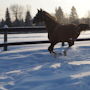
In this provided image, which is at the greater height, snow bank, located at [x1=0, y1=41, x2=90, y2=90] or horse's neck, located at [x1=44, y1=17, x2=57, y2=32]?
horse's neck, located at [x1=44, y1=17, x2=57, y2=32]

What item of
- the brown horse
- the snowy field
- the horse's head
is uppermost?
the horse's head

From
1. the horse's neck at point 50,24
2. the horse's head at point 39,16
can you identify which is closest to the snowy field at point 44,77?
the horse's neck at point 50,24

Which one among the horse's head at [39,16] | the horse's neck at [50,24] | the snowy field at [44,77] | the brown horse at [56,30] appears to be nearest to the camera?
the snowy field at [44,77]

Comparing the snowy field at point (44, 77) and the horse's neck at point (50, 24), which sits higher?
the horse's neck at point (50, 24)

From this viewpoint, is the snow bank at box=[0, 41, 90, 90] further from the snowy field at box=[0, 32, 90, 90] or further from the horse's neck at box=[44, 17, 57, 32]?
the horse's neck at box=[44, 17, 57, 32]

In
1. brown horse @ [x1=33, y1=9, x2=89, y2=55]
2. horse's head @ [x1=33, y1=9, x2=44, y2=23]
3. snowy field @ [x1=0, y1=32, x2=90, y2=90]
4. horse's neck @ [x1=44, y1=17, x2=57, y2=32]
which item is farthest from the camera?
horse's head @ [x1=33, y1=9, x2=44, y2=23]

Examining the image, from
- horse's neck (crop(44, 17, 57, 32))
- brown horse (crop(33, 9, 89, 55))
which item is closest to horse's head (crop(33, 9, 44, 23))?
brown horse (crop(33, 9, 89, 55))

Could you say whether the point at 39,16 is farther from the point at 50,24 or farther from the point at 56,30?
the point at 56,30

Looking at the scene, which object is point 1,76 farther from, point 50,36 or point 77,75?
point 50,36

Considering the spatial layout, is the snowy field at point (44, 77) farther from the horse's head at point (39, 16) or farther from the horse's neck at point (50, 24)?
the horse's head at point (39, 16)

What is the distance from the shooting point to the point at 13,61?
7.95m

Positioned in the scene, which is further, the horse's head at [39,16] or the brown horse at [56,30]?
the horse's head at [39,16]

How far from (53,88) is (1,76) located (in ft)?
5.22

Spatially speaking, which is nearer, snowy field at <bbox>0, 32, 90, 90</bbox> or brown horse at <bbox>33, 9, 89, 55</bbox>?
snowy field at <bbox>0, 32, 90, 90</bbox>
